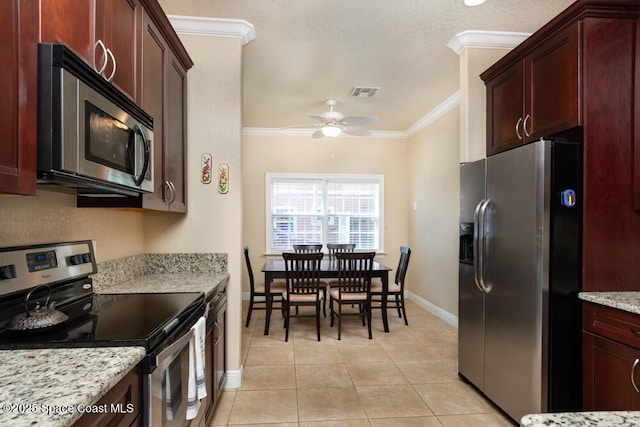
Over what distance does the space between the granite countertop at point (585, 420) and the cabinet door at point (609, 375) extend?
1219 millimetres

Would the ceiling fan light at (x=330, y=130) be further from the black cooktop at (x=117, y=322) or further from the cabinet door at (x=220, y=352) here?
the black cooktop at (x=117, y=322)

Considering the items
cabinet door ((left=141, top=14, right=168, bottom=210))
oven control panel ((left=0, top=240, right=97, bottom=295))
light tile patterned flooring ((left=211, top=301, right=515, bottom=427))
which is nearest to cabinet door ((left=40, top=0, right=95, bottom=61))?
cabinet door ((left=141, top=14, right=168, bottom=210))

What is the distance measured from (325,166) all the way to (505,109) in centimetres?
325

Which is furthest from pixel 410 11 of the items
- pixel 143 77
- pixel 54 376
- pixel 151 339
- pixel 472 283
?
pixel 54 376

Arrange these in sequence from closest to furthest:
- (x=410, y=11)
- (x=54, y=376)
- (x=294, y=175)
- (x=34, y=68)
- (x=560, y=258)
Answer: (x=54, y=376)
(x=34, y=68)
(x=560, y=258)
(x=410, y=11)
(x=294, y=175)

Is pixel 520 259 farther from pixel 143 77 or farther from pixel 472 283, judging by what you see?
pixel 143 77

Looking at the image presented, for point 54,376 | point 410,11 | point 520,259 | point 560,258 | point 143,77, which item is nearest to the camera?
point 54,376

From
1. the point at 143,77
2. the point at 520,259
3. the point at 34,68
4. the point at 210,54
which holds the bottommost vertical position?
the point at 520,259

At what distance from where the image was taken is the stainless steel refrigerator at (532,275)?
6.08 ft

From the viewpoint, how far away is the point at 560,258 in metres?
1.86

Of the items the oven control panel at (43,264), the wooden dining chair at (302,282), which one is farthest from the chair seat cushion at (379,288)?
the oven control panel at (43,264)

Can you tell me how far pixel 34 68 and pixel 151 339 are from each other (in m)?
0.91

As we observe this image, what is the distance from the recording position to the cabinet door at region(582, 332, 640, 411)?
1.56 metres

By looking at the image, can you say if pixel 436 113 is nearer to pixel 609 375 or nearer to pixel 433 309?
pixel 433 309
